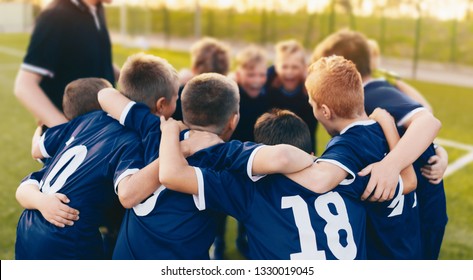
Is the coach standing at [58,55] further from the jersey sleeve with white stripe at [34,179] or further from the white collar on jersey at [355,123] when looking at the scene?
the white collar on jersey at [355,123]

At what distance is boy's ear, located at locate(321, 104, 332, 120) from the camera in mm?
2438

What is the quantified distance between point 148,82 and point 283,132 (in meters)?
0.71

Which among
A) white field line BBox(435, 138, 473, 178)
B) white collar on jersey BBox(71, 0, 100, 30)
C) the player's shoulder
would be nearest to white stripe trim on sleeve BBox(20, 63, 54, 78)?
the player's shoulder

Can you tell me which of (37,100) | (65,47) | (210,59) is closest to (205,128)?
(37,100)

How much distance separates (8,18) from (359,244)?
46.4 metres

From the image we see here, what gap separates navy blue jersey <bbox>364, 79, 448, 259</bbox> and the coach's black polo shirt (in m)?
1.73

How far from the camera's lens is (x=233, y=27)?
25.5 meters

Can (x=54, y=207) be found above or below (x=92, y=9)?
below

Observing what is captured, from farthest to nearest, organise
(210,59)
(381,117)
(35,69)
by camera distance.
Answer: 1. (210,59)
2. (35,69)
3. (381,117)

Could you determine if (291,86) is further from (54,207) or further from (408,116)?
(54,207)

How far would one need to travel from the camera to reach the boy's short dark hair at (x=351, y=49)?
3133 mm

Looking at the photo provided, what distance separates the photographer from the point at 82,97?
9.29ft

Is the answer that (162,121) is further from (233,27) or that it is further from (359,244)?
(233,27)
